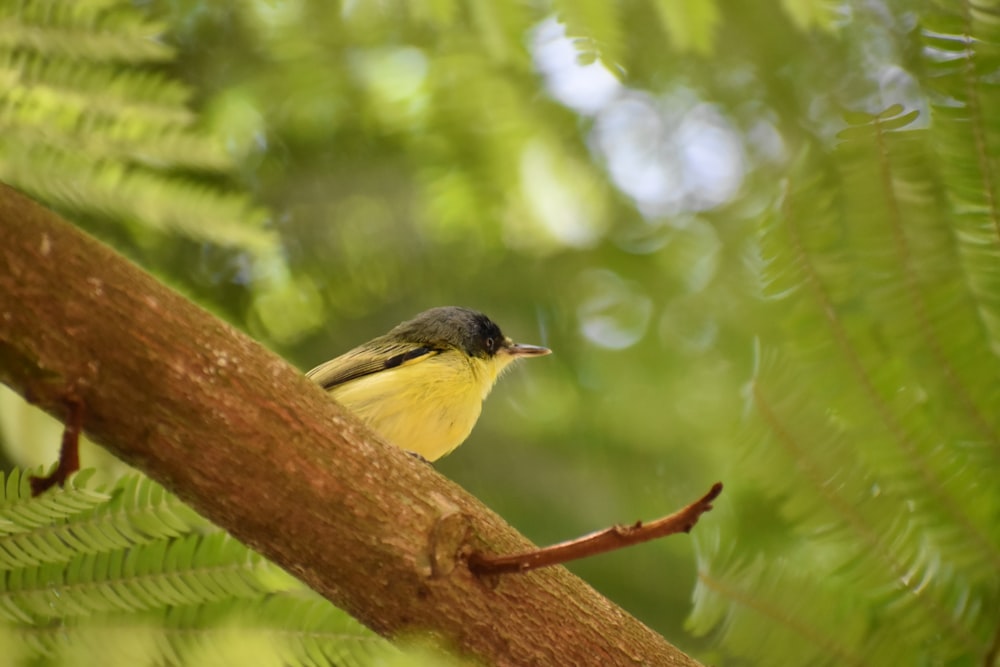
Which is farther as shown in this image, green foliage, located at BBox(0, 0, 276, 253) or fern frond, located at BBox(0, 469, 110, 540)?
green foliage, located at BBox(0, 0, 276, 253)

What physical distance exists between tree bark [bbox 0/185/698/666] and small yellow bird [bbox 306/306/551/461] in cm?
143

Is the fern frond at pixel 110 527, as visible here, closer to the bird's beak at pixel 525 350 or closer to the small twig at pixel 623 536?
the small twig at pixel 623 536

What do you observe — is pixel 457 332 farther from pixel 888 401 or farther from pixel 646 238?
pixel 888 401

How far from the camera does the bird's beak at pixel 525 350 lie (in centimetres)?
379

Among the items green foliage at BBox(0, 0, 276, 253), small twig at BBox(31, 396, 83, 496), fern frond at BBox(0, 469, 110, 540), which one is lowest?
fern frond at BBox(0, 469, 110, 540)

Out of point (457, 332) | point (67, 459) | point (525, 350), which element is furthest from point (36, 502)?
point (525, 350)

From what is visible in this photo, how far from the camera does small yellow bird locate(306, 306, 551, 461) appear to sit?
3357mm

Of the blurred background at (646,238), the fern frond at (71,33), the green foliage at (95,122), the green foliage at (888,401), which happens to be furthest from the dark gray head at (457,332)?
the green foliage at (888,401)

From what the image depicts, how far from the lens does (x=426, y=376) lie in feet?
11.5

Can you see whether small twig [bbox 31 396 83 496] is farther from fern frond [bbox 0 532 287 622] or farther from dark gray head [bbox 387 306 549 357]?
dark gray head [bbox 387 306 549 357]

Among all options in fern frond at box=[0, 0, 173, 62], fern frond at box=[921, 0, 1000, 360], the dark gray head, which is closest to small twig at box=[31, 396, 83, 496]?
fern frond at box=[0, 0, 173, 62]

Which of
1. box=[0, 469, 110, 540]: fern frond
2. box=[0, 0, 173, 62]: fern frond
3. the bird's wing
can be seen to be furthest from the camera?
the bird's wing

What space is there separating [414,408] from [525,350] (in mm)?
572

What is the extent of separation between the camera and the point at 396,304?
4.02 meters
